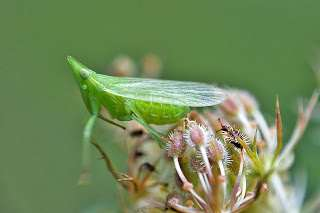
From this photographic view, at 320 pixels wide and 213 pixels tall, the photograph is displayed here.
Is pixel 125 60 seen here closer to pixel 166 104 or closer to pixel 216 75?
pixel 166 104

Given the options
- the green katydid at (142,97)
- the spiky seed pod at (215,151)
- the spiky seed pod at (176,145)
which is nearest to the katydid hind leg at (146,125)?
the green katydid at (142,97)

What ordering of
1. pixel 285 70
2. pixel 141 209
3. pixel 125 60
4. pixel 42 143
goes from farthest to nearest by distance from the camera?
pixel 285 70 → pixel 42 143 → pixel 125 60 → pixel 141 209

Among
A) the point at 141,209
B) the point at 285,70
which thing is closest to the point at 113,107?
the point at 141,209

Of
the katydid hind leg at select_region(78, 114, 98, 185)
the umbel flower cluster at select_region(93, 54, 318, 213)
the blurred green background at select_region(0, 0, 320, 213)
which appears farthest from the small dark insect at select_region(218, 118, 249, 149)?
the blurred green background at select_region(0, 0, 320, 213)

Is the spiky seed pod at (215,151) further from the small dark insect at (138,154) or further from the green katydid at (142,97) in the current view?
the small dark insect at (138,154)

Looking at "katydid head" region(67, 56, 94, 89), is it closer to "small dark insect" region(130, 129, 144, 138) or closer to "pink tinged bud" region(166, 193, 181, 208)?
"small dark insect" region(130, 129, 144, 138)
